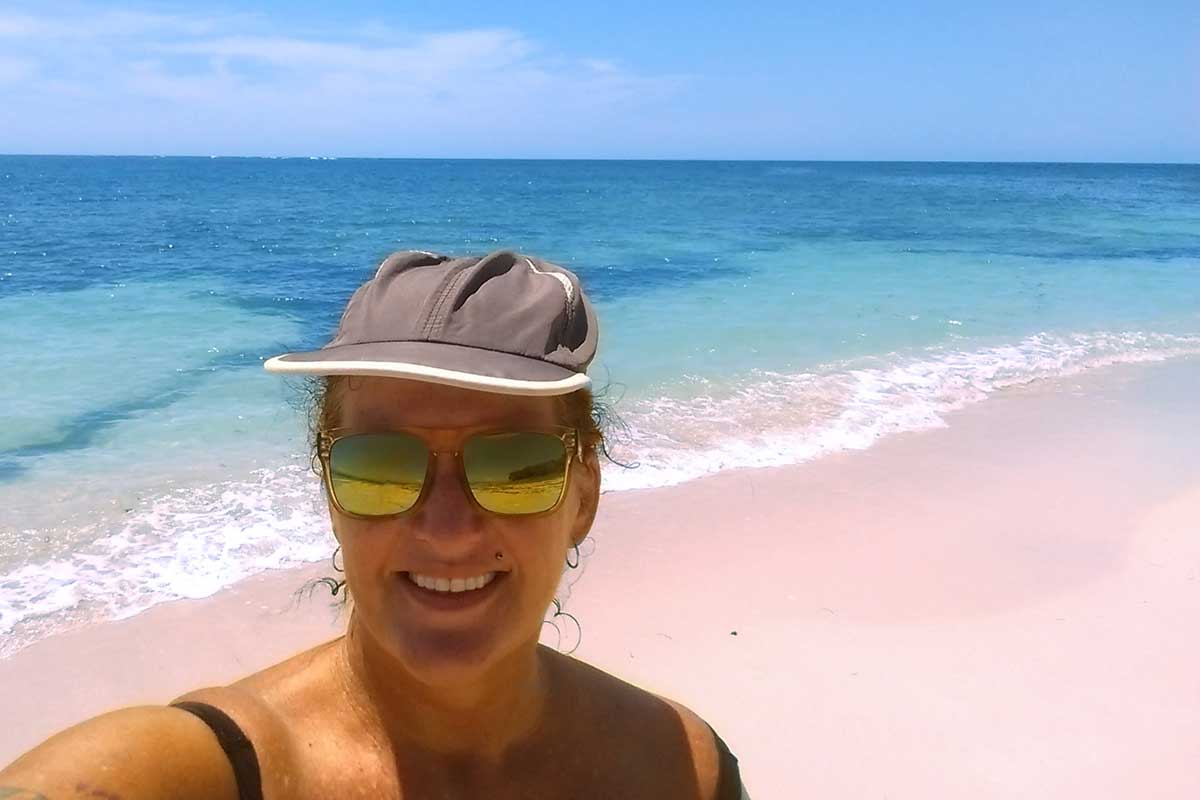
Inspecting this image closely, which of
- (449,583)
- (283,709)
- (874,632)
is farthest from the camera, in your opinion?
(874,632)

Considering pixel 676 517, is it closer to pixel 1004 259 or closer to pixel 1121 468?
pixel 1121 468

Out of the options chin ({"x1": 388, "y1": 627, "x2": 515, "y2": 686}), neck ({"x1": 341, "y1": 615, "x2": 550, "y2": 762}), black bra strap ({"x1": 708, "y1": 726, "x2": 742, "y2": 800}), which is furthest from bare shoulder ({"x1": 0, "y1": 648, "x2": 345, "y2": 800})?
black bra strap ({"x1": 708, "y1": 726, "x2": 742, "y2": 800})

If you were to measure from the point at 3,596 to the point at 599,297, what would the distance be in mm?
12178

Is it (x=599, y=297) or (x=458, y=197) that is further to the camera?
(x=458, y=197)

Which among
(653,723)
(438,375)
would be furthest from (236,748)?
(653,723)

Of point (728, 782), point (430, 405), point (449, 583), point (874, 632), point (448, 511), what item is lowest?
point (874, 632)

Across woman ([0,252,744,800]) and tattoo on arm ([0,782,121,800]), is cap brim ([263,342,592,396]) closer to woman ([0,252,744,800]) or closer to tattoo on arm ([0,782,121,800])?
woman ([0,252,744,800])

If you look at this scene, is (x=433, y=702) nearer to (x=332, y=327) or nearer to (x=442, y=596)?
(x=442, y=596)

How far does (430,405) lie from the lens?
52.4 inches

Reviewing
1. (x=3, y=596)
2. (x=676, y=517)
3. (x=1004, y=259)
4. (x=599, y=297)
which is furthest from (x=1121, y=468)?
(x=1004, y=259)

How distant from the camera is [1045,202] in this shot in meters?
48.2

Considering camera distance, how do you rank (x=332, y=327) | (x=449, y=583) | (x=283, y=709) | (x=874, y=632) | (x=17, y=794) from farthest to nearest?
(x=332, y=327)
(x=874, y=632)
(x=283, y=709)
(x=449, y=583)
(x=17, y=794)

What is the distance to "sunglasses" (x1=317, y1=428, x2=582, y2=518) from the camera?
1333 mm

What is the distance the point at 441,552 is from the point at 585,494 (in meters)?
0.36
